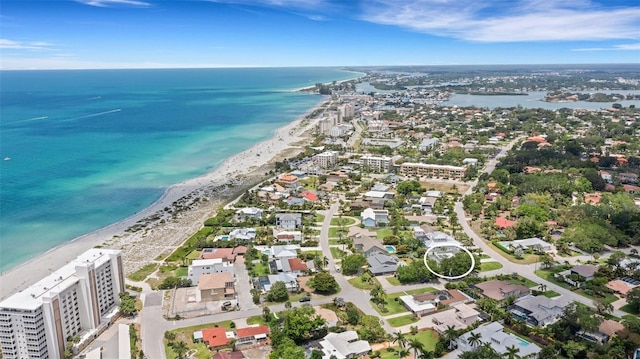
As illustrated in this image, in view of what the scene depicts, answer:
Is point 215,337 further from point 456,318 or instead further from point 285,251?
point 456,318

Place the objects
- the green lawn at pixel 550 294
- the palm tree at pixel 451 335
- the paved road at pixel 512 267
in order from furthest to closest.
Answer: the green lawn at pixel 550 294 < the paved road at pixel 512 267 < the palm tree at pixel 451 335

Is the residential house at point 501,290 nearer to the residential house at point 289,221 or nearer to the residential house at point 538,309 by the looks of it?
the residential house at point 538,309

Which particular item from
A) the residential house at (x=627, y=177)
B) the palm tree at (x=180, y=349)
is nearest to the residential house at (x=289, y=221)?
the palm tree at (x=180, y=349)

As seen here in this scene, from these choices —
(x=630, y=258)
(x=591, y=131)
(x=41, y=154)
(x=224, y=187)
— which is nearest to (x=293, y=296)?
(x=630, y=258)

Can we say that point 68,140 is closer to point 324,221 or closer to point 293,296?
point 324,221

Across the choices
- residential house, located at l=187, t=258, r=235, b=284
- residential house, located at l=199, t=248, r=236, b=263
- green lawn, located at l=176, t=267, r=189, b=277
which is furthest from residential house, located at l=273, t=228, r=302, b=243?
green lawn, located at l=176, t=267, r=189, b=277

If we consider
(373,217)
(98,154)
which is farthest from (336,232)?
(98,154)

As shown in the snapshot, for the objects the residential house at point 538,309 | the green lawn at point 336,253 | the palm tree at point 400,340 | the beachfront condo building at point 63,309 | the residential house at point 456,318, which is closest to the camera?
the beachfront condo building at point 63,309
